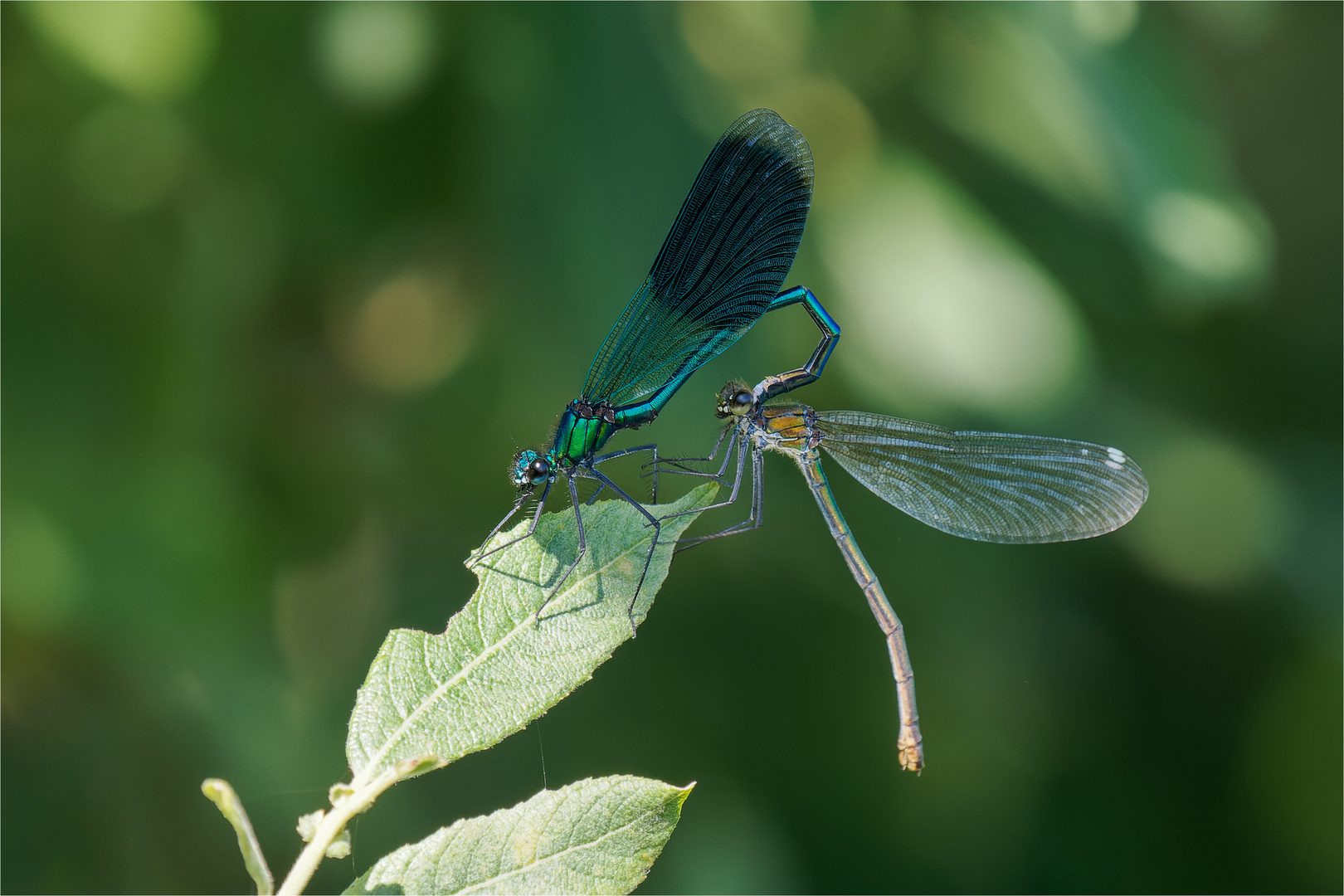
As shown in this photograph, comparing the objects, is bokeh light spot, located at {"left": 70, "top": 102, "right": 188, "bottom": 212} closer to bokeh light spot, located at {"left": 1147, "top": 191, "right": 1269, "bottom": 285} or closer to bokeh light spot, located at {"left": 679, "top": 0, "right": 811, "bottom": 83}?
bokeh light spot, located at {"left": 679, "top": 0, "right": 811, "bottom": 83}

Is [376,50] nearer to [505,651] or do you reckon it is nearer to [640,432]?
[640,432]

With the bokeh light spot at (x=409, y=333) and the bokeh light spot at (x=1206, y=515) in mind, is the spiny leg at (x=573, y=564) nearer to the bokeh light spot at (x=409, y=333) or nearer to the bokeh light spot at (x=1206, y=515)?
the bokeh light spot at (x=409, y=333)

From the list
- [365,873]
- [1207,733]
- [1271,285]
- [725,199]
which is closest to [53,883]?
[365,873]

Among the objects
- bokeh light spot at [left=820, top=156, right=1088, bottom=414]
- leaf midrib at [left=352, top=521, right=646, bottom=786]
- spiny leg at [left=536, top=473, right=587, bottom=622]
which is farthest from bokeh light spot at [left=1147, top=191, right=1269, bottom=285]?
leaf midrib at [left=352, top=521, right=646, bottom=786]

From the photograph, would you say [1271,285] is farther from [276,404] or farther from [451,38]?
[276,404]

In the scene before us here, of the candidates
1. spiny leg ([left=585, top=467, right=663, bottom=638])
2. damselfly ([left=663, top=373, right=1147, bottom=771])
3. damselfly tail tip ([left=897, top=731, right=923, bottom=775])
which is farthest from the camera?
damselfly ([left=663, top=373, right=1147, bottom=771])

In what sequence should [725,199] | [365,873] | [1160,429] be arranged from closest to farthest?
[365,873] → [725,199] → [1160,429]

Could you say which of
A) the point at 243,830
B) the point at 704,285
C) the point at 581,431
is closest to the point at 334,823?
the point at 243,830
